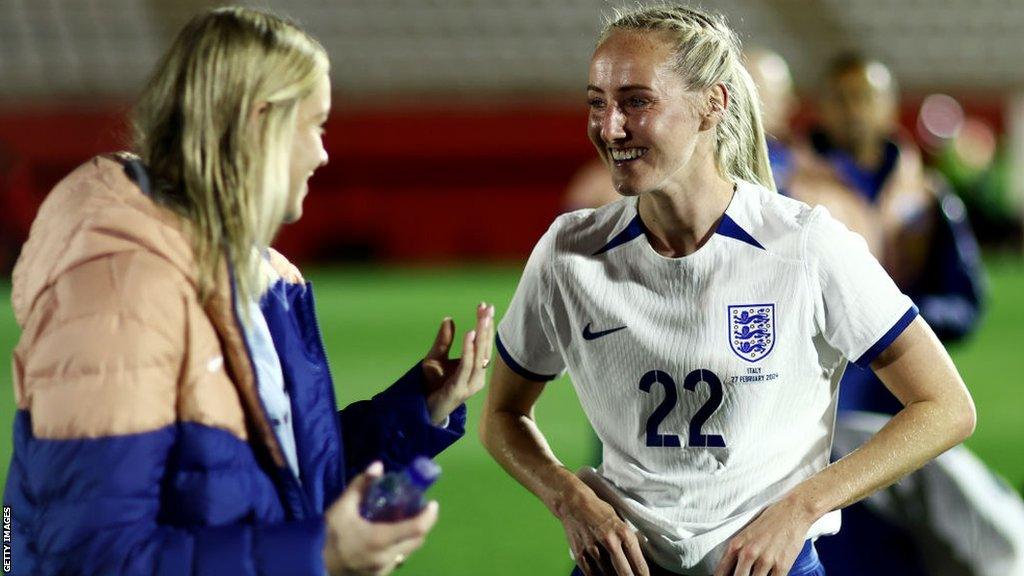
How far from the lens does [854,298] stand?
242cm

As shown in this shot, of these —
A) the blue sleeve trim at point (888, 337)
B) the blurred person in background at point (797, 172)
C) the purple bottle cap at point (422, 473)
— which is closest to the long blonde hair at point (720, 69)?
the blue sleeve trim at point (888, 337)

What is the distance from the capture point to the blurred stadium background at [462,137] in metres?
10.5

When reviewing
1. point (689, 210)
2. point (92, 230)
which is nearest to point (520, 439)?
Answer: point (689, 210)

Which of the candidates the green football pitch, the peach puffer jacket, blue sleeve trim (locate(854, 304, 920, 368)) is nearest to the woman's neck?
blue sleeve trim (locate(854, 304, 920, 368))

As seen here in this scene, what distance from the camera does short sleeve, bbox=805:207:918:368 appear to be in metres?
2.42

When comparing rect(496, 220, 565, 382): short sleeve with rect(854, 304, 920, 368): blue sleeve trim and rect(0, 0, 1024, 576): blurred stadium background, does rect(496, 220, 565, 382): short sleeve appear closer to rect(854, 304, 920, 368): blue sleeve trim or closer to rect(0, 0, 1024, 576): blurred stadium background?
rect(854, 304, 920, 368): blue sleeve trim

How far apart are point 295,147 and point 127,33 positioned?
20.0 m

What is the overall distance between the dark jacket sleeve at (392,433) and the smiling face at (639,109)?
1.82ft

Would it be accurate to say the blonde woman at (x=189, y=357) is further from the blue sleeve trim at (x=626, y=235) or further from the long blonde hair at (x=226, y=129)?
the blue sleeve trim at (x=626, y=235)

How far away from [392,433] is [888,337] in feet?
2.97

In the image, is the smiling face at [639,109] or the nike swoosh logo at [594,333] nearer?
the smiling face at [639,109]

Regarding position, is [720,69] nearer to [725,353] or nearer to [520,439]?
[725,353]

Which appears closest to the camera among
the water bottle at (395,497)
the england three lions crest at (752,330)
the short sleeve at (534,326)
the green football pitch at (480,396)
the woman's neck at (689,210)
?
the water bottle at (395,497)

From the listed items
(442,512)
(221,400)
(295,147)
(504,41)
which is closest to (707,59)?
(295,147)
